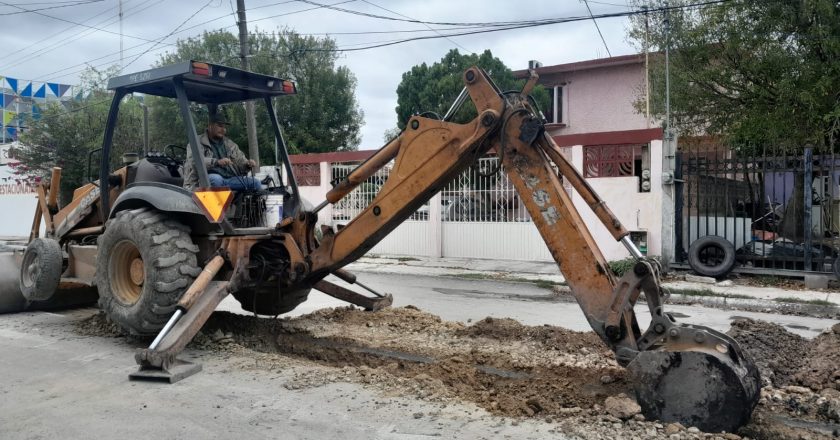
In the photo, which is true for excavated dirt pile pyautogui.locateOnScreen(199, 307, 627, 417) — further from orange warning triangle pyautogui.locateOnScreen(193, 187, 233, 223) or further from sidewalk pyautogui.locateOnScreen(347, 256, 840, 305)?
sidewalk pyautogui.locateOnScreen(347, 256, 840, 305)

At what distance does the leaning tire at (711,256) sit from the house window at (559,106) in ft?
47.2

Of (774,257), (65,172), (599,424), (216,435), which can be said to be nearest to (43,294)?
(216,435)

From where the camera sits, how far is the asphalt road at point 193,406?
4062mm

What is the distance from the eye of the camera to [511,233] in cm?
1466

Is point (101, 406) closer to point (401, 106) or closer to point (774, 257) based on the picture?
point (774, 257)

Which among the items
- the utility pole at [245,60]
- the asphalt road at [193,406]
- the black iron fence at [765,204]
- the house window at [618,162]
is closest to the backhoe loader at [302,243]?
the asphalt road at [193,406]

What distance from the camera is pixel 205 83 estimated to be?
6.50 meters

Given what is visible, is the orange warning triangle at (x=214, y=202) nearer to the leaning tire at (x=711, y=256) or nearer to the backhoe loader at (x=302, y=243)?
the backhoe loader at (x=302, y=243)

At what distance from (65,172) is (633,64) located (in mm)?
22045

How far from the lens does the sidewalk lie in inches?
417

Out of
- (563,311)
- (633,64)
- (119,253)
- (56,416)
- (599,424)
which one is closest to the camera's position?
(599,424)

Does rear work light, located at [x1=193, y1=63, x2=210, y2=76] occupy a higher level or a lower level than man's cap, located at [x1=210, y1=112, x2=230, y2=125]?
higher

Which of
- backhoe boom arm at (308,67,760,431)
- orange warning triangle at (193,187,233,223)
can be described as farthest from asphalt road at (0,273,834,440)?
orange warning triangle at (193,187,233,223)

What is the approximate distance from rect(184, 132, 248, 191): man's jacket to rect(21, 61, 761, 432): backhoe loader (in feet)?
0.51
